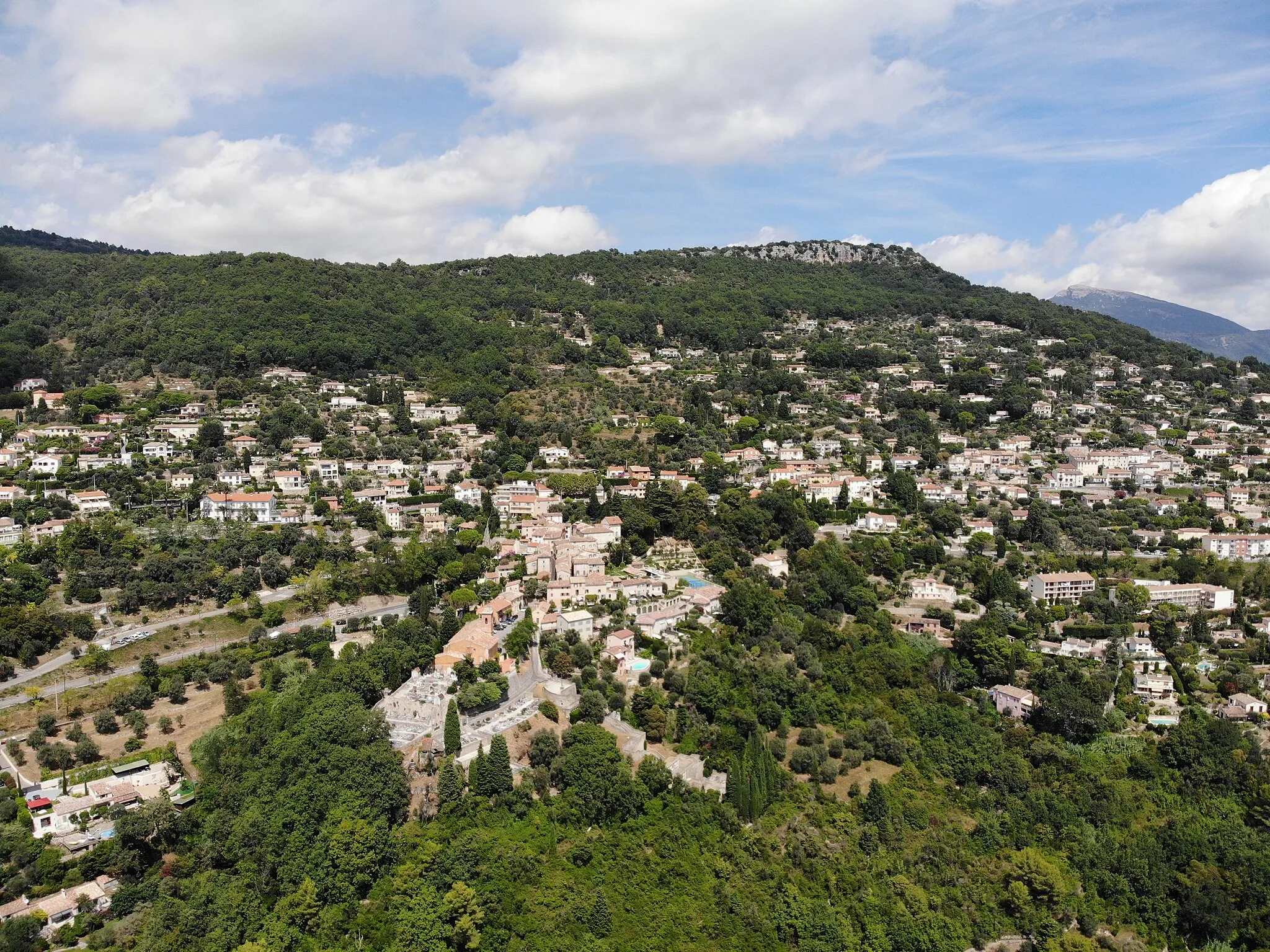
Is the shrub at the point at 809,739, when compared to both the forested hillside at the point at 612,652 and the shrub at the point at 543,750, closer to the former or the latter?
the forested hillside at the point at 612,652

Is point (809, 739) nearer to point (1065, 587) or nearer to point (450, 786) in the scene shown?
point (450, 786)

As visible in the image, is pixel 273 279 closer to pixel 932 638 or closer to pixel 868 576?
pixel 868 576

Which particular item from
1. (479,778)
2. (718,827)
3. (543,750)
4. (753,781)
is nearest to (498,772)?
(479,778)

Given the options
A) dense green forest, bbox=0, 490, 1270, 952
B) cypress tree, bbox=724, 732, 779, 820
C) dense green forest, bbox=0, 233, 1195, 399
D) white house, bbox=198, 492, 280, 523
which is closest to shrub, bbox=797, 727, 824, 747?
dense green forest, bbox=0, 490, 1270, 952

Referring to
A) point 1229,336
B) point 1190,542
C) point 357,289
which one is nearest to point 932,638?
point 1190,542

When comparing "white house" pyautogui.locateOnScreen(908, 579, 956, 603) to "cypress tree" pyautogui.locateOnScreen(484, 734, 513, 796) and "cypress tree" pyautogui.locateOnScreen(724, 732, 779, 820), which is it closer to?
"cypress tree" pyautogui.locateOnScreen(724, 732, 779, 820)

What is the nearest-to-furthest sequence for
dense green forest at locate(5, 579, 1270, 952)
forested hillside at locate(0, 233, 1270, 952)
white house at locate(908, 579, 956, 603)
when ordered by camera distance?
dense green forest at locate(5, 579, 1270, 952) < forested hillside at locate(0, 233, 1270, 952) < white house at locate(908, 579, 956, 603)

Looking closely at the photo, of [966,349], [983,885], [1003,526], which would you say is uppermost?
[966,349]
